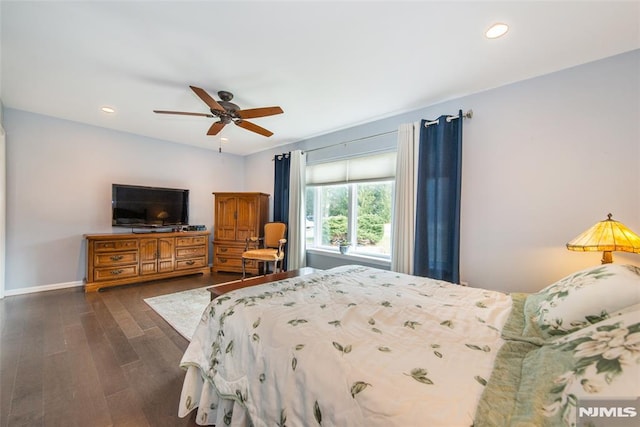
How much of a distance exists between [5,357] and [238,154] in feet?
15.0

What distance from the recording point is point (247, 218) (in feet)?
16.1

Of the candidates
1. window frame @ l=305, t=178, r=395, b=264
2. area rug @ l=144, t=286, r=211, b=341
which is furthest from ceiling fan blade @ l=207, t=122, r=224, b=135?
area rug @ l=144, t=286, r=211, b=341

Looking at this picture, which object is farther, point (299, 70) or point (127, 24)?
point (299, 70)

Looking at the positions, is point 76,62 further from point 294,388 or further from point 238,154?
point 238,154

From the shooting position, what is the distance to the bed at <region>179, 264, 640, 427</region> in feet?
2.20

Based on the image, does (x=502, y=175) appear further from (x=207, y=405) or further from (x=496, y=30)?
(x=207, y=405)

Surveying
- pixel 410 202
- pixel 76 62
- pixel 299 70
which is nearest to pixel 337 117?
pixel 299 70

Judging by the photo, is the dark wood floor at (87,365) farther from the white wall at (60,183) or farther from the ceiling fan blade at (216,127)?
the ceiling fan blade at (216,127)

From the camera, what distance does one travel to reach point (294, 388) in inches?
37.4

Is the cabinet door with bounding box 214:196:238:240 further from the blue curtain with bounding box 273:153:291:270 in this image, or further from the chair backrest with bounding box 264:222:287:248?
the blue curtain with bounding box 273:153:291:270

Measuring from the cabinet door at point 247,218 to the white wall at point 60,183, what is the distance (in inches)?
59.4

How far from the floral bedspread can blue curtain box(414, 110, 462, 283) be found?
1046 mm

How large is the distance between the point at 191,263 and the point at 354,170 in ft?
11.0

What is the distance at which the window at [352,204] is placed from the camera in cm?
358
